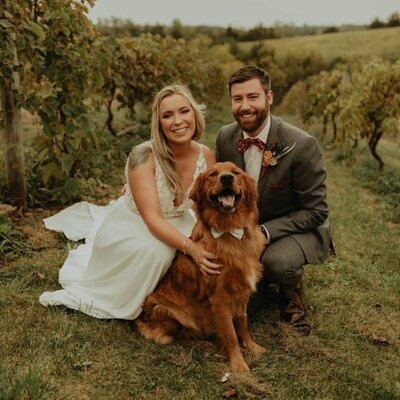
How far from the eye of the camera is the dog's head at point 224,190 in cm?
285

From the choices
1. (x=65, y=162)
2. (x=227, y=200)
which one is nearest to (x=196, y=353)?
(x=227, y=200)

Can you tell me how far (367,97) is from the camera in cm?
869

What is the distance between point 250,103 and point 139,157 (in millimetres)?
898

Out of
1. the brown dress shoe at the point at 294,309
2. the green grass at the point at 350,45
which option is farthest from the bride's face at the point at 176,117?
the green grass at the point at 350,45

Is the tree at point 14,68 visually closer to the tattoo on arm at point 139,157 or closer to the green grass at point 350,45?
the tattoo on arm at point 139,157

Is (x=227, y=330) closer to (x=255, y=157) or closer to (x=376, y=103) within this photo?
(x=255, y=157)

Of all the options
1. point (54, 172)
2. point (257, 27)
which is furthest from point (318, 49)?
point (54, 172)

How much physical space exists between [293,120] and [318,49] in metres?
22.6

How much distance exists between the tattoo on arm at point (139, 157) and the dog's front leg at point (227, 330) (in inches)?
43.5

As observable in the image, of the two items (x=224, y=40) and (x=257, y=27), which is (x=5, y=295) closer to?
(x=224, y=40)

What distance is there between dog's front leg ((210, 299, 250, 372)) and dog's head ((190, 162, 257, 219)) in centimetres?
60

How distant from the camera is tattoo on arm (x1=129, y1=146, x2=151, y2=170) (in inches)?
132

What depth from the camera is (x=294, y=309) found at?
3.55 m

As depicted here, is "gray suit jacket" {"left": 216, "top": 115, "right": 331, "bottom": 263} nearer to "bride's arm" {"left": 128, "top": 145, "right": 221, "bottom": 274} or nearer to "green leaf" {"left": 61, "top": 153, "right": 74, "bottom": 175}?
"bride's arm" {"left": 128, "top": 145, "right": 221, "bottom": 274}
